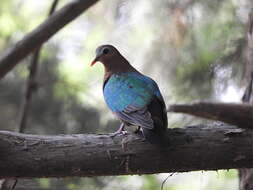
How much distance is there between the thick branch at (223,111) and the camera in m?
2.44

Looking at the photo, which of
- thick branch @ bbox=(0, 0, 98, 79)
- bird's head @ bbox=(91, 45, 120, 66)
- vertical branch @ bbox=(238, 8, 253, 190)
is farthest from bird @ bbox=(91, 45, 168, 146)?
vertical branch @ bbox=(238, 8, 253, 190)

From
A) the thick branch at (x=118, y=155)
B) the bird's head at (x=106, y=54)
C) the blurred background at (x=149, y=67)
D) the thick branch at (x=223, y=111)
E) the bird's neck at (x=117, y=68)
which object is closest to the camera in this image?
the thick branch at (x=223, y=111)

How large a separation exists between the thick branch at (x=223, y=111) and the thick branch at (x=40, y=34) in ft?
6.61

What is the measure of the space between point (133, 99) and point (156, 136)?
0.53 m

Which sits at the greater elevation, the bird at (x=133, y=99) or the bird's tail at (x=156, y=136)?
the bird at (x=133, y=99)

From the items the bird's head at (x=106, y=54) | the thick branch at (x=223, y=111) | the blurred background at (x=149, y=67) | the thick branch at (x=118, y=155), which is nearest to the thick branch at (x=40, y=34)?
the bird's head at (x=106, y=54)

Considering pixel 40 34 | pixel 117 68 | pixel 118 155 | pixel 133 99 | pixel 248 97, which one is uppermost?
pixel 40 34

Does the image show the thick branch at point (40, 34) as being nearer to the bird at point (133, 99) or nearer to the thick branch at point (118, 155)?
the bird at point (133, 99)

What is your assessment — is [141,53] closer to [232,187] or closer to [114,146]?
[232,187]

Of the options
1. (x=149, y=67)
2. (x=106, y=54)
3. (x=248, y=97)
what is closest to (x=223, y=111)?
(x=248, y=97)

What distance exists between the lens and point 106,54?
4516mm

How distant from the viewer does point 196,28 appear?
20.7 ft

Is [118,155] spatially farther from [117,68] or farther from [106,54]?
[106,54]

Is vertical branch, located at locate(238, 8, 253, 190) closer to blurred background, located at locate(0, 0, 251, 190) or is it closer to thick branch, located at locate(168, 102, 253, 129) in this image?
blurred background, located at locate(0, 0, 251, 190)
